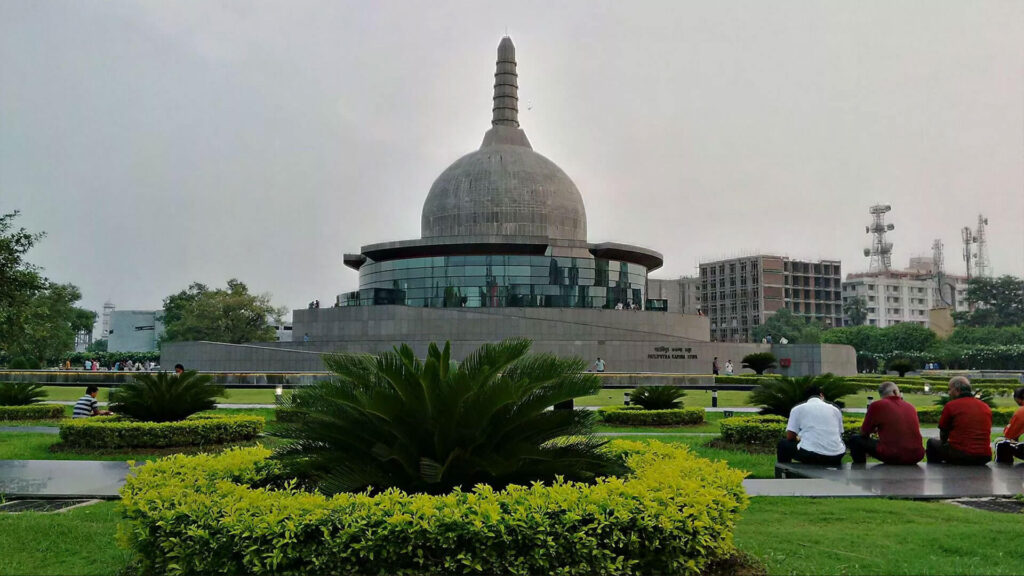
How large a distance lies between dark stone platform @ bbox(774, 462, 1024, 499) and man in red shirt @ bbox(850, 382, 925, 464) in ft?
0.46

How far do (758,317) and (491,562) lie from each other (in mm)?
101952

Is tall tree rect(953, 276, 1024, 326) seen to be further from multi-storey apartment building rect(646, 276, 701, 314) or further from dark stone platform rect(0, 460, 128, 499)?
dark stone platform rect(0, 460, 128, 499)

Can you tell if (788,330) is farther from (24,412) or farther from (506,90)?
(24,412)

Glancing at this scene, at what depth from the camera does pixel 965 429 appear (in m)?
10.1

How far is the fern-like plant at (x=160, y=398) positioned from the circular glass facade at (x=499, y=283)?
95.3ft

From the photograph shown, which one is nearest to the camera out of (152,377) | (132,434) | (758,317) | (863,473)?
(863,473)

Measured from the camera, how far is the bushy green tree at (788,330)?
8582cm

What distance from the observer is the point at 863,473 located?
948 centimetres

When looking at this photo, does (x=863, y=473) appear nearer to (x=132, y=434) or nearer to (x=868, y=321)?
(x=132, y=434)

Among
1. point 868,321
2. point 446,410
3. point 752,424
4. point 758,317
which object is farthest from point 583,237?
point 868,321

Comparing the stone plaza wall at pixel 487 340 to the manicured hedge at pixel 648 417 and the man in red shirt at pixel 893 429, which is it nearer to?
the manicured hedge at pixel 648 417

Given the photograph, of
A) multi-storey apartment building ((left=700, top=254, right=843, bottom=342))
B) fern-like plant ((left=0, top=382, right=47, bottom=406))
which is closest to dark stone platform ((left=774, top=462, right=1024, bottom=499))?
fern-like plant ((left=0, top=382, right=47, bottom=406))

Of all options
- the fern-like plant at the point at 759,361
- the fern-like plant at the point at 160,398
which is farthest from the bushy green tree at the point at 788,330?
the fern-like plant at the point at 160,398

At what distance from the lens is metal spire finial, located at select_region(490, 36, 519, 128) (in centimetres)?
5281
